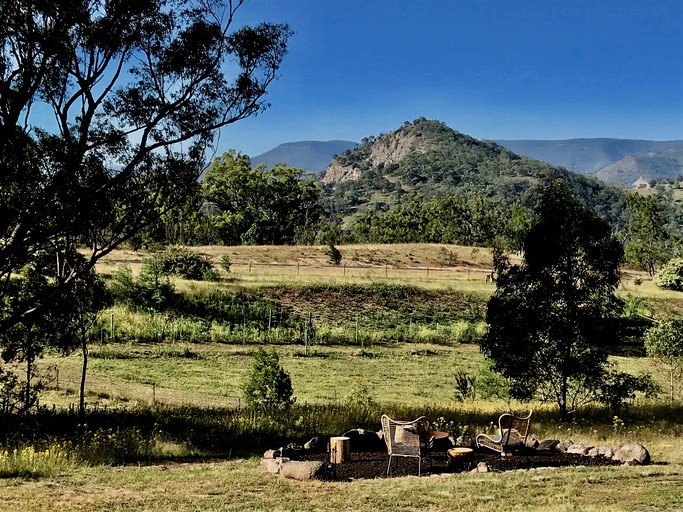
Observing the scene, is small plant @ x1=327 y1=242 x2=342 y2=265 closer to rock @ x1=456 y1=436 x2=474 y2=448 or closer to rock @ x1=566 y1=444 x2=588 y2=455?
rock @ x1=456 y1=436 x2=474 y2=448

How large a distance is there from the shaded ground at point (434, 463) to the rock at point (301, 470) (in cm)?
16

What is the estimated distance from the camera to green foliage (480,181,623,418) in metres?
17.6

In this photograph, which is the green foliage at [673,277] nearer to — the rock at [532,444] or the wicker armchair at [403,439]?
the rock at [532,444]

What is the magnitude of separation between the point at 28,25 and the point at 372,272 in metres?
52.8

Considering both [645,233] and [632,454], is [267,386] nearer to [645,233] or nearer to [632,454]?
[632,454]

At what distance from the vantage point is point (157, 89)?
56.8 ft

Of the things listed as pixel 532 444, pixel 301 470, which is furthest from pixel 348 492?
pixel 532 444

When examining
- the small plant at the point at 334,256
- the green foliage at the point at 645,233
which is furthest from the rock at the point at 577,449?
the green foliage at the point at 645,233

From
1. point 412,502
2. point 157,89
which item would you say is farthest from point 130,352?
point 412,502

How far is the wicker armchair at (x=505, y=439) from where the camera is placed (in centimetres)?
1257

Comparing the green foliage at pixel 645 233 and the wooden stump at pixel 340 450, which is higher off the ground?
the green foliage at pixel 645 233

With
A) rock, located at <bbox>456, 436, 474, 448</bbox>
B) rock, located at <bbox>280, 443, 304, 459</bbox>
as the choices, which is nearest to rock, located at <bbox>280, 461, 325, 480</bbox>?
rock, located at <bbox>280, 443, 304, 459</bbox>

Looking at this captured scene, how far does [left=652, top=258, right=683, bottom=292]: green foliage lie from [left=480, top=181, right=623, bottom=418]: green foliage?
47.3 m

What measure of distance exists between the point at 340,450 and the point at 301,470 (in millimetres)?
1541
